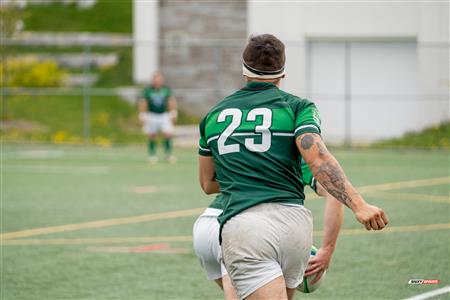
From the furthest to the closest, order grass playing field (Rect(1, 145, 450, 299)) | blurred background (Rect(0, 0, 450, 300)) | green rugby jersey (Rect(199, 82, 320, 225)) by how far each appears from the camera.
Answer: blurred background (Rect(0, 0, 450, 300))
grass playing field (Rect(1, 145, 450, 299))
green rugby jersey (Rect(199, 82, 320, 225))

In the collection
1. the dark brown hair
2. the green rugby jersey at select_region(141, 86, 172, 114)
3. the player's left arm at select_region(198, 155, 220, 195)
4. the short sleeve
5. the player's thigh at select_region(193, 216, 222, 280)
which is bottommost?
the green rugby jersey at select_region(141, 86, 172, 114)

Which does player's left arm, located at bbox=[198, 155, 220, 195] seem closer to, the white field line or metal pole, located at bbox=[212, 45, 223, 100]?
the white field line

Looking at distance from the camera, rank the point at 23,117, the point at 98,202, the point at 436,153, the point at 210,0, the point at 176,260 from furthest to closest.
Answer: the point at 210,0 < the point at 23,117 < the point at 436,153 < the point at 98,202 < the point at 176,260

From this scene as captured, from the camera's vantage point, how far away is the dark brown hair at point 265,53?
582 cm

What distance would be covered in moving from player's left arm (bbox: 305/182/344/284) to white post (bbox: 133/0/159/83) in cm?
2884

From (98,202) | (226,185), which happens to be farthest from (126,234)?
(226,185)

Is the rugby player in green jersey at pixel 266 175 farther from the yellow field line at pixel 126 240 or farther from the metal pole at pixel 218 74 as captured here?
the metal pole at pixel 218 74

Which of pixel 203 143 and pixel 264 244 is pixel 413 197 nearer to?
pixel 203 143

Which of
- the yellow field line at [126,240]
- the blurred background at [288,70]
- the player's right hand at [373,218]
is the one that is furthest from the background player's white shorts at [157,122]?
the player's right hand at [373,218]

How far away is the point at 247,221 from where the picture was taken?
18.7ft

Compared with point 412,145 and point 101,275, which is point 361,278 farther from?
point 412,145

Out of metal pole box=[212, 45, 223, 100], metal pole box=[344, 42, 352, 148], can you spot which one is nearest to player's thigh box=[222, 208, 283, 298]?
metal pole box=[344, 42, 352, 148]

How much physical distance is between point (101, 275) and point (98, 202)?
6471mm

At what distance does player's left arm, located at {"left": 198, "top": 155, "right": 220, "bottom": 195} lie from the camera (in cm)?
616
